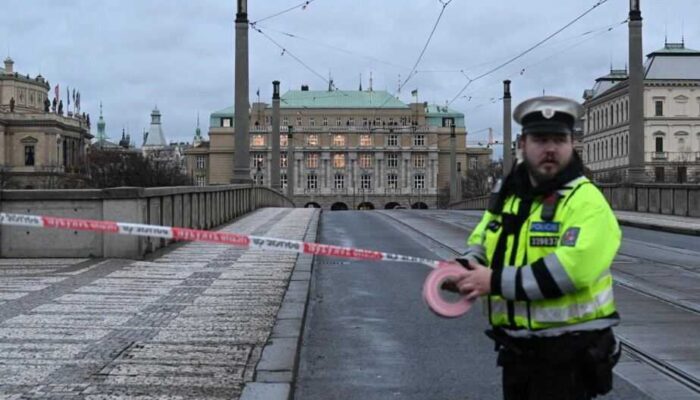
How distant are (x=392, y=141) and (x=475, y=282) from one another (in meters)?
148

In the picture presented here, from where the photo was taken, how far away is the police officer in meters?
3.48

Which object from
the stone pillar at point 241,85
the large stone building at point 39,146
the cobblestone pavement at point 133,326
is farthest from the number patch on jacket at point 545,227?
the large stone building at point 39,146

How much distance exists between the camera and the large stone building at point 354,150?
14500 cm

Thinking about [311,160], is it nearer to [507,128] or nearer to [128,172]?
[128,172]

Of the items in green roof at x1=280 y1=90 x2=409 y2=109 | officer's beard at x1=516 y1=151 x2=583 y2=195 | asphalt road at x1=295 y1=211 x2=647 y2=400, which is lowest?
asphalt road at x1=295 y1=211 x2=647 y2=400

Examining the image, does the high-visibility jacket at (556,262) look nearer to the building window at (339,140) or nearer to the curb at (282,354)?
the curb at (282,354)

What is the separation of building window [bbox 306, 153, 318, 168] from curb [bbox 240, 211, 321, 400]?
452ft

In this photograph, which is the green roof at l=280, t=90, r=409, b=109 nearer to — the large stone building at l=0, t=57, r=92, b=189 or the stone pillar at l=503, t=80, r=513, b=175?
the large stone building at l=0, t=57, r=92, b=189

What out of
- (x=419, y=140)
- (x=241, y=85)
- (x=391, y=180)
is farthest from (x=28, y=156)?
(x=241, y=85)

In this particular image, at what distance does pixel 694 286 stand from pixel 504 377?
1019 centimetres

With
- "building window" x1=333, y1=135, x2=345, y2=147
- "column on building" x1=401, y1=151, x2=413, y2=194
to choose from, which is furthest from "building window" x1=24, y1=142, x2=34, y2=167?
"column on building" x1=401, y1=151, x2=413, y2=194

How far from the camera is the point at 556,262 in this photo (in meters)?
3.45

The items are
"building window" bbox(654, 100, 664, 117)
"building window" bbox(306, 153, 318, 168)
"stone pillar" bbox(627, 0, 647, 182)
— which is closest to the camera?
"stone pillar" bbox(627, 0, 647, 182)

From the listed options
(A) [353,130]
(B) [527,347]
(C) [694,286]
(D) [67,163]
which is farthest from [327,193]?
(B) [527,347]
